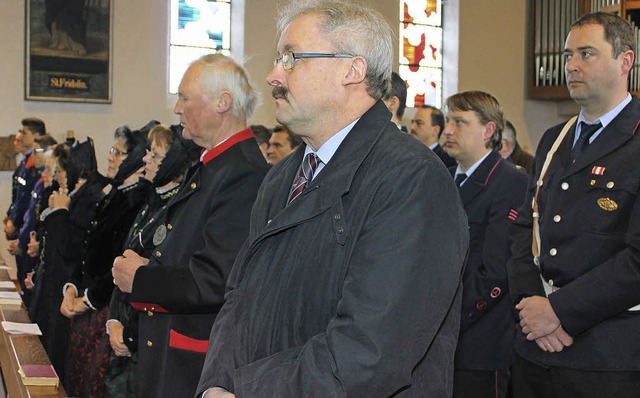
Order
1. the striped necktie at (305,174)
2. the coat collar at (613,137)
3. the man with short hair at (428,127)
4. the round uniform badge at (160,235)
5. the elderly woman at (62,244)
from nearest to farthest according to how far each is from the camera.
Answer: the striped necktie at (305,174), the coat collar at (613,137), the round uniform badge at (160,235), the elderly woman at (62,244), the man with short hair at (428,127)

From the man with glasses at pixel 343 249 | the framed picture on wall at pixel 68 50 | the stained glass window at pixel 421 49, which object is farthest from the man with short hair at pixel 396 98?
the stained glass window at pixel 421 49

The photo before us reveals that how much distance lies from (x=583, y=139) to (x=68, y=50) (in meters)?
7.45

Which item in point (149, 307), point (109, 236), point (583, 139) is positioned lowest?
point (149, 307)

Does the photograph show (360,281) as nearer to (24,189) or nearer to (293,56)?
(293,56)

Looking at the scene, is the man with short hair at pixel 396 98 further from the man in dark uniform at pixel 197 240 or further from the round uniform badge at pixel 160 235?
the round uniform badge at pixel 160 235

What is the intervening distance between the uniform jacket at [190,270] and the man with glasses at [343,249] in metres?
0.68

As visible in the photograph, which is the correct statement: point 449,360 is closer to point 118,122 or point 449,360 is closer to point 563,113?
point 118,122

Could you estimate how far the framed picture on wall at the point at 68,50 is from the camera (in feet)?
29.5

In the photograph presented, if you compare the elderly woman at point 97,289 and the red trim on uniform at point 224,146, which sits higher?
the red trim on uniform at point 224,146

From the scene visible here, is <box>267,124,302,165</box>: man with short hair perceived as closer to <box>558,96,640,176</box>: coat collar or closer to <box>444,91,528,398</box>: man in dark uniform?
<box>444,91,528,398</box>: man in dark uniform

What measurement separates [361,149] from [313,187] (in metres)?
0.14

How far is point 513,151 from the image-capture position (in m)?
6.68

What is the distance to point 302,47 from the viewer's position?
6.09ft

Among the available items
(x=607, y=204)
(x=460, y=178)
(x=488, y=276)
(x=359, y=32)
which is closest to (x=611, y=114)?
(x=607, y=204)
